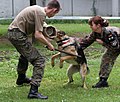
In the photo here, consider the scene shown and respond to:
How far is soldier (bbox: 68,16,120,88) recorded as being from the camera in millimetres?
7316

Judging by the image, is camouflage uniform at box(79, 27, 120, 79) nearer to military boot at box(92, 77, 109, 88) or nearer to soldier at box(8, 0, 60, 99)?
military boot at box(92, 77, 109, 88)

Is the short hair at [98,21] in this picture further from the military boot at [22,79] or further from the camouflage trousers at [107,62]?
the military boot at [22,79]

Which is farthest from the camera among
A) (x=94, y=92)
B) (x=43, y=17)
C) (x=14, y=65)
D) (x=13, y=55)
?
(x=13, y=55)

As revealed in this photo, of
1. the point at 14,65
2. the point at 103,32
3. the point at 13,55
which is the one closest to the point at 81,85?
the point at 103,32

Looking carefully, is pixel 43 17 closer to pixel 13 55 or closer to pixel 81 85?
pixel 81 85

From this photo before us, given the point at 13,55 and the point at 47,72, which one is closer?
the point at 47,72

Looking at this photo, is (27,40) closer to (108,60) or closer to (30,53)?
(30,53)

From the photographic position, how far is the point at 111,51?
7.64m

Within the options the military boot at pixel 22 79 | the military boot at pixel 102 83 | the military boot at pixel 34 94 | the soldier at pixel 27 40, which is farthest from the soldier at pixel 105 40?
the military boot at pixel 34 94

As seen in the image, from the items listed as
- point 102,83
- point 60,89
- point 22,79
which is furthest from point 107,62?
point 22,79

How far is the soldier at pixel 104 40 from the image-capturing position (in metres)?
7.32

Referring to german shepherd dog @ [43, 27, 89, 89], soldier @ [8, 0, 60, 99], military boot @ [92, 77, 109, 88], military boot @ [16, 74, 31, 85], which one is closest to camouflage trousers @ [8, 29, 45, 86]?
soldier @ [8, 0, 60, 99]

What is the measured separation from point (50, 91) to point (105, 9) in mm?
27030

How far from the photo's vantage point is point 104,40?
7457 millimetres
